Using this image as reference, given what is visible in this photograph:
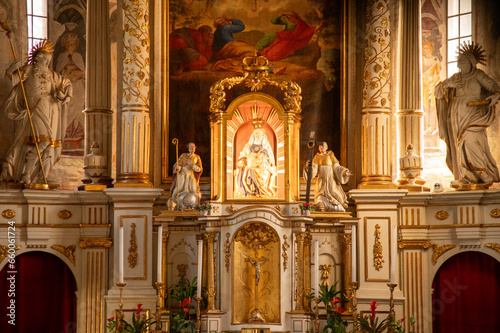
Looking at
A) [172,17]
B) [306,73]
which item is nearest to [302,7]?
[306,73]

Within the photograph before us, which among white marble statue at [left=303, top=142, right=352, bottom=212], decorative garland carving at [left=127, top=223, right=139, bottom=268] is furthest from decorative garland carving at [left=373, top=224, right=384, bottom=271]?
decorative garland carving at [left=127, top=223, right=139, bottom=268]

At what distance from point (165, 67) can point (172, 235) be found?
303 cm

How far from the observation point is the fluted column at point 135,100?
559 inches

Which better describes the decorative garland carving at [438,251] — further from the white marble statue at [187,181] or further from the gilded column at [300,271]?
the white marble statue at [187,181]

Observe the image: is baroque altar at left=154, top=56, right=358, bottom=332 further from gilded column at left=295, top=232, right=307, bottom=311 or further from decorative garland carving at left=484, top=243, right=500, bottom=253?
decorative garland carving at left=484, top=243, right=500, bottom=253

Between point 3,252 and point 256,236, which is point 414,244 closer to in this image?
point 256,236

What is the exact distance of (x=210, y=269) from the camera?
13469 mm

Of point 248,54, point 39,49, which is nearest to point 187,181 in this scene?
point 248,54

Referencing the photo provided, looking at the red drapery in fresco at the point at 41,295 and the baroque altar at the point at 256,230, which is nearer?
the baroque altar at the point at 256,230

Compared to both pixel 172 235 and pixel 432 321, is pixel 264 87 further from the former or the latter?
pixel 432 321

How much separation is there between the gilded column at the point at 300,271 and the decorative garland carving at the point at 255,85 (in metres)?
2.05

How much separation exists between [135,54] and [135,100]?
30.3 inches

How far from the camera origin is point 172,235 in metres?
14.2

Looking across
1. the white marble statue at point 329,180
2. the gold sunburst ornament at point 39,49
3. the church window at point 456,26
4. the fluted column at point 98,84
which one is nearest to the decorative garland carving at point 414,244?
the white marble statue at point 329,180
